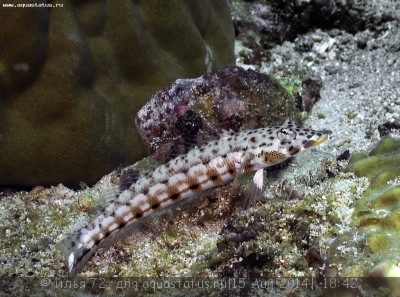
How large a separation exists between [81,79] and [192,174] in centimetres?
178

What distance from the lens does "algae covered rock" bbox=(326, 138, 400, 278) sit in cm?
312

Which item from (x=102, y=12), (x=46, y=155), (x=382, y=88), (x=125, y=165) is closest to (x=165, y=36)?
(x=102, y=12)

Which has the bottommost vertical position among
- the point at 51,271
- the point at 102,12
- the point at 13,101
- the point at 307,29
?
the point at 51,271

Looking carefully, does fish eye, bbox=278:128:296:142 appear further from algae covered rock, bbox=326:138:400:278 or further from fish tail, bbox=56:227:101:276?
fish tail, bbox=56:227:101:276

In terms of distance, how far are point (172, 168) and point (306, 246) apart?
1.47 metres

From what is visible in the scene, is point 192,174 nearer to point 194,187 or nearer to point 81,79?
point 194,187

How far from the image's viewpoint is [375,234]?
3293mm

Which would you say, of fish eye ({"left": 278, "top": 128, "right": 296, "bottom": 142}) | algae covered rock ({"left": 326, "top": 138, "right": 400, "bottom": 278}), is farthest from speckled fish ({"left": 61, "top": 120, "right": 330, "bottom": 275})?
algae covered rock ({"left": 326, "top": 138, "right": 400, "bottom": 278})

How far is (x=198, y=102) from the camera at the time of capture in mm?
4848

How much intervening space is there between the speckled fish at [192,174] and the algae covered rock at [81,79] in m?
1.15

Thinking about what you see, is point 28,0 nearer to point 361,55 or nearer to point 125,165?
point 125,165
